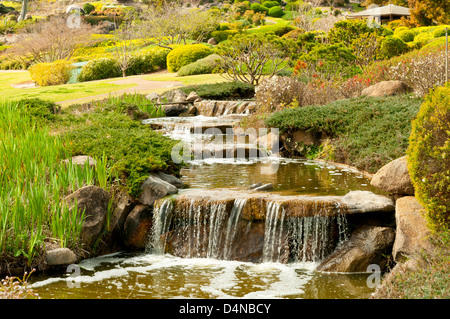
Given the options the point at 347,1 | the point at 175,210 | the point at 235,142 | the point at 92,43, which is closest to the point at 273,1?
the point at 347,1

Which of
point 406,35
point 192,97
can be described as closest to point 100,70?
point 192,97

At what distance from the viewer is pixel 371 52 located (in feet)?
67.4

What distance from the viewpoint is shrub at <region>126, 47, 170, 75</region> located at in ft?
94.4

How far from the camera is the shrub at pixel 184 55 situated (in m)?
27.8

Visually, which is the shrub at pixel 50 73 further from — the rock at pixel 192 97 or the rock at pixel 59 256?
the rock at pixel 59 256

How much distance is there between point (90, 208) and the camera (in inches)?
257

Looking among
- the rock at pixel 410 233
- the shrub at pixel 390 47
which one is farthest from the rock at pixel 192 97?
the rock at pixel 410 233

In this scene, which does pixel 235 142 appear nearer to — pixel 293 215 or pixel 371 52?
pixel 293 215

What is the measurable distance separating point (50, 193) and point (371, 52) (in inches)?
664

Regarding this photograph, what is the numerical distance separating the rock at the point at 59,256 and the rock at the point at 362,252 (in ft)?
9.76

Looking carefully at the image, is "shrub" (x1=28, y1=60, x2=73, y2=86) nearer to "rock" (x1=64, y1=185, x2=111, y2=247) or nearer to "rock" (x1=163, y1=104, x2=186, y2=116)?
"rock" (x1=163, y1=104, x2=186, y2=116)

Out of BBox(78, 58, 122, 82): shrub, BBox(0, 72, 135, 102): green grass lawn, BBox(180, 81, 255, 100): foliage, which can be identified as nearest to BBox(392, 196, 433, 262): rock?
BBox(180, 81, 255, 100): foliage

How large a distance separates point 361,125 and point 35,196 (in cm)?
679

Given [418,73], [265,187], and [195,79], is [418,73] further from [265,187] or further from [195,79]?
[195,79]
